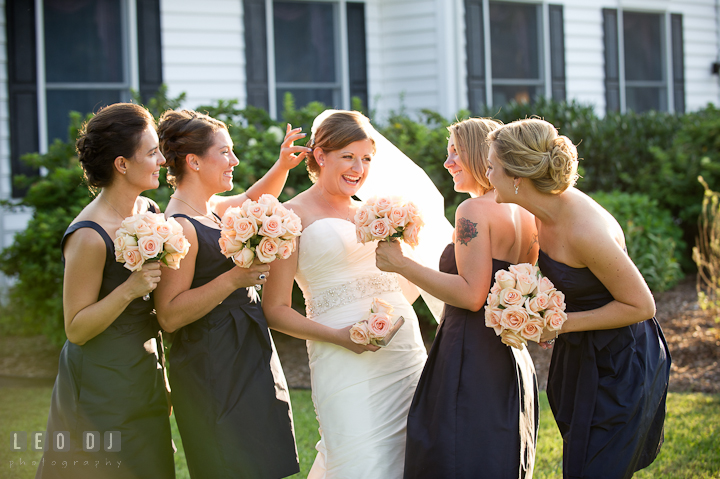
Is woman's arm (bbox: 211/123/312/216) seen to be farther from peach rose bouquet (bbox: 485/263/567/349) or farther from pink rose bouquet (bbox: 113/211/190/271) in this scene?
peach rose bouquet (bbox: 485/263/567/349)

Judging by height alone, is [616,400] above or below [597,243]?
below

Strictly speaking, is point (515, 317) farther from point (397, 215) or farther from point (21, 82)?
point (21, 82)

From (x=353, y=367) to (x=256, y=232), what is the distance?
1.05 m

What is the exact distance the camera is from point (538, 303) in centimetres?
283

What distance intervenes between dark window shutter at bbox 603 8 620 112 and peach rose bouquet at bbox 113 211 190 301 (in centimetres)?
1161

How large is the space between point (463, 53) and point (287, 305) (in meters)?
8.80

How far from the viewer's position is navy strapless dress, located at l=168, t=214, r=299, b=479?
311cm

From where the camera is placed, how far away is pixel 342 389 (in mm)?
3471

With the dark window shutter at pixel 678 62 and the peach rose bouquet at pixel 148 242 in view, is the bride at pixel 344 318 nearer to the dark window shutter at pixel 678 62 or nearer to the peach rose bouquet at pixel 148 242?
the peach rose bouquet at pixel 148 242

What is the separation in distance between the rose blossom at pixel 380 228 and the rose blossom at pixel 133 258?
1.10 meters

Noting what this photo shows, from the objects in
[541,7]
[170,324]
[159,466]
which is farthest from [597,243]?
[541,7]

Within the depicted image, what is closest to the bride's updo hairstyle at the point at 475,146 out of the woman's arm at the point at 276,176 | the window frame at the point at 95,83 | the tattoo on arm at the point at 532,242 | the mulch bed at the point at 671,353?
the tattoo on arm at the point at 532,242

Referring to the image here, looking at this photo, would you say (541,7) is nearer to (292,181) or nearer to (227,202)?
(292,181)

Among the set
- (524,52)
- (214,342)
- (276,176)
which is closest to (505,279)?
(214,342)
